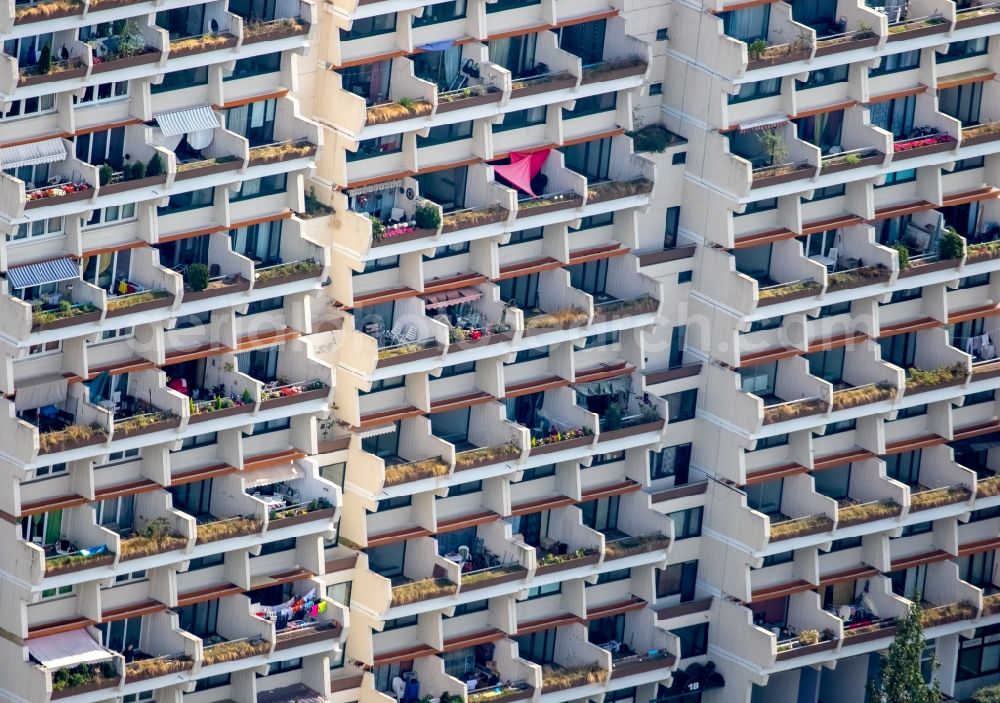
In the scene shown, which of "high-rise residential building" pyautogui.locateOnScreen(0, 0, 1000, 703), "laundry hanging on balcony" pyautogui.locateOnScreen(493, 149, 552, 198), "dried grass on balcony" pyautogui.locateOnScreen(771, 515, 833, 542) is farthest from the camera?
"dried grass on balcony" pyautogui.locateOnScreen(771, 515, 833, 542)

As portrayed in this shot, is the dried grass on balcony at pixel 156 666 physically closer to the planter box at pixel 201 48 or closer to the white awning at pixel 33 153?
the white awning at pixel 33 153

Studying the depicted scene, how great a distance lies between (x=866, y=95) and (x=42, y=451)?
47169 millimetres

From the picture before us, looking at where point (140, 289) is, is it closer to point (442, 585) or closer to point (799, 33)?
point (442, 585)

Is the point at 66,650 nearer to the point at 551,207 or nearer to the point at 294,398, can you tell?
the point at 294,398

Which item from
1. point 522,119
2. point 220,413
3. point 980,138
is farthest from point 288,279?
point 980,138

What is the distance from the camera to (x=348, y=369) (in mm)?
167500

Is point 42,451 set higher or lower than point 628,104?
lower

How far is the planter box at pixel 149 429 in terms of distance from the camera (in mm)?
159625

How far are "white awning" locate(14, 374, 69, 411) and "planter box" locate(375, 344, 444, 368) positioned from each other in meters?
16.0

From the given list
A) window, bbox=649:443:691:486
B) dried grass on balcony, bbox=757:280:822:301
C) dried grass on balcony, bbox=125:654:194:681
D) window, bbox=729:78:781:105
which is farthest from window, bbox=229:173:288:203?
window, bbox=649:443:691:486

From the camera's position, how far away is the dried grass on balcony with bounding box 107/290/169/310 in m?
158

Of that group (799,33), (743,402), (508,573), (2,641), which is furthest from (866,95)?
(2,641)

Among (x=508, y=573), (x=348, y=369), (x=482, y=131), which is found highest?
(x=482, y=131)

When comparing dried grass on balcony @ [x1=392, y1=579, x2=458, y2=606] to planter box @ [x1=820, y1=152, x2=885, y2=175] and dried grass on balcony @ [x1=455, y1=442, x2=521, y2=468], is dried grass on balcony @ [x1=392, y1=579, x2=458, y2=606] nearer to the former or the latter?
dried grass on balcony @ [x1=455, y1=442, x2=521, y2=468]
